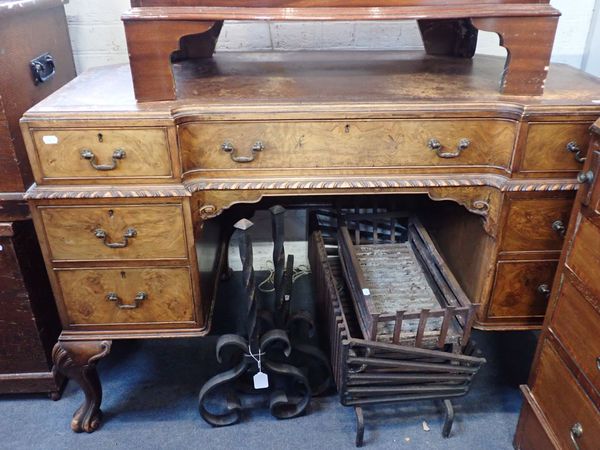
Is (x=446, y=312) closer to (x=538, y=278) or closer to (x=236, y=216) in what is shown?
(x=538, y=278)

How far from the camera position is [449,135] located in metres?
1.24

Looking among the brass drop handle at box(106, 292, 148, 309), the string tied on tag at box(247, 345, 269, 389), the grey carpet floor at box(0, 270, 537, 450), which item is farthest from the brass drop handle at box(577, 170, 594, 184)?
the brass drop handle at box(106, 292, 148, 309)

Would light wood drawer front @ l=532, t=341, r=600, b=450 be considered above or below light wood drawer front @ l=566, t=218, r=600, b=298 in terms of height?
below

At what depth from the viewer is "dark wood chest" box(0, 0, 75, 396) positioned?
51.2 inches

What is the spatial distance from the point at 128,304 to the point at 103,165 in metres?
0.40

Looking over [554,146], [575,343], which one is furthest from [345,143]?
[575,343]

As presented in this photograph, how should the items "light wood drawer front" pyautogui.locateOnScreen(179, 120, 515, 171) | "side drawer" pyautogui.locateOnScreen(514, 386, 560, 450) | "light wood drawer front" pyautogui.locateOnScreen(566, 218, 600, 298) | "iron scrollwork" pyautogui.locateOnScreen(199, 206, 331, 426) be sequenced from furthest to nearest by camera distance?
"iron scrollwork" pyautogui.locateOnScreen(199, 206, 331, 426) → "side drawer" pyautogui.locateOnScreen(514, 386, 560, 450) → "light wood drawer front" pyautogui.locateOnScreen(179, 120, 515, 171) → "light wood drawer front" pyautogui.locateOnScreen(566, 218, 600, 298)

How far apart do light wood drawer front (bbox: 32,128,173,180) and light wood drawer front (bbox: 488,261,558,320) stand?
0.92 metres

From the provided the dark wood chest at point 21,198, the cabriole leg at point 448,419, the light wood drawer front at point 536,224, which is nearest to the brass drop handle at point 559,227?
the light wood drawer front at point 536,224

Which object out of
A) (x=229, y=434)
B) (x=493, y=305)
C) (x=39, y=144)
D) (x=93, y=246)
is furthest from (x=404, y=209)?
(x=39, y=144)

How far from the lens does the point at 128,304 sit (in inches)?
A: 53.7

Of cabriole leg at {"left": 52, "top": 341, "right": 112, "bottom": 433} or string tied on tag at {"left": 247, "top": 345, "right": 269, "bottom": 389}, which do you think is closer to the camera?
cabriole leg at {"left": 52, "top": 341, "right": 112, "bottom": 433}

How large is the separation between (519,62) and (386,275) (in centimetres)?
77

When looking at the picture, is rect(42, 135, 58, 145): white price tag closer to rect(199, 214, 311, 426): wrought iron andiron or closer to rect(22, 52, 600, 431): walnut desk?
rect(22, 52, 600, 431): walnut desk
